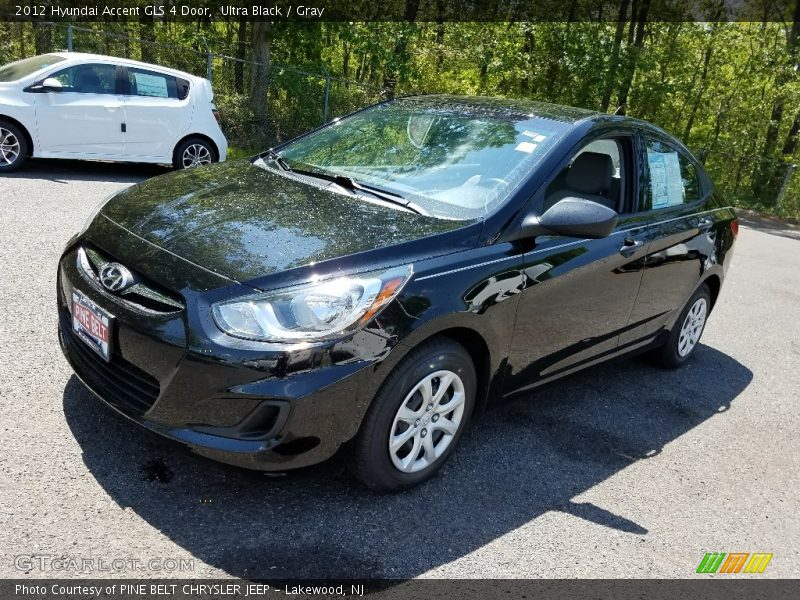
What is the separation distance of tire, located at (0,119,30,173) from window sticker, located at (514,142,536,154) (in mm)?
7067

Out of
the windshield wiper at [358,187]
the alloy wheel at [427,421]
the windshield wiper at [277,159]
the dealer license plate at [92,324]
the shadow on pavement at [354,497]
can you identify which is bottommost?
the shadow on pavement at [354,497]

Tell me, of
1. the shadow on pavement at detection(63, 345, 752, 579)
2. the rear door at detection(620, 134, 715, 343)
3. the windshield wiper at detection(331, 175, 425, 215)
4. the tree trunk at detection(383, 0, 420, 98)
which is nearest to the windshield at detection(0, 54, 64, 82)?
the shadow on pavement at detection(63, 345, 752, 579)

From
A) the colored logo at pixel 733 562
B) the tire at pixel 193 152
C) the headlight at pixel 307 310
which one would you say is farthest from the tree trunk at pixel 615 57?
the headlight at pixel 307 310

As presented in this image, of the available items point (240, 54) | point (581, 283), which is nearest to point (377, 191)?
point (581, 283)

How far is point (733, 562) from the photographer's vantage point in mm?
3152

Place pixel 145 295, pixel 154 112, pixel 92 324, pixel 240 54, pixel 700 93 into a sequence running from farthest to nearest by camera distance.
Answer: pixel 700 93, pixel 240 54, pixel 154 112, pixel 92 324, pixel 145 295

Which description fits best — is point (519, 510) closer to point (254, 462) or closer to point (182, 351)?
point (254, 462)

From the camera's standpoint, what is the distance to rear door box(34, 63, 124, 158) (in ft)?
28.2

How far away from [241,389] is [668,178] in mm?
3237

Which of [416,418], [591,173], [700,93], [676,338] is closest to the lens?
[416,418]

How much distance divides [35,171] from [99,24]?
33.3 feet

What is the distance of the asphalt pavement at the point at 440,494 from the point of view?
104 inches

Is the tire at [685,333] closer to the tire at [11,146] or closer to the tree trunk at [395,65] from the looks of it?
the tire at [11,146]

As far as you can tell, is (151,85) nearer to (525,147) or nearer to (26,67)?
(26,67)
